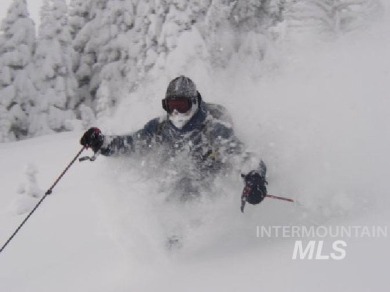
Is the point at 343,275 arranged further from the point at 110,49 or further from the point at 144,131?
the point at 110,49

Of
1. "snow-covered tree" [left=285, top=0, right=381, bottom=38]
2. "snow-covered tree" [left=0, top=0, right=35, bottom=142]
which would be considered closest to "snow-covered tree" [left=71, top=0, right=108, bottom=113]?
"snow-covered tree" [left=0, top=0, right=35, bottom=142]

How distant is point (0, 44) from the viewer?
2473 centimetres

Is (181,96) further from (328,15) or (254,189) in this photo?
(328,15)

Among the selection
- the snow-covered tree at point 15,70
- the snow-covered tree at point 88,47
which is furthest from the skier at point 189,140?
the snow-covered tree at point 15,70

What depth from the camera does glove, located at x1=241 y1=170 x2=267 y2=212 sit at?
182 inches

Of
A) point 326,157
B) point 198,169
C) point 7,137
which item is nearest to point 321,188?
point 326,157

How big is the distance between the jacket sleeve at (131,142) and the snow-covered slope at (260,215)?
0.55ft

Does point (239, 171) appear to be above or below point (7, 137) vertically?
below

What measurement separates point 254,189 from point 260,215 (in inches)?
35.0

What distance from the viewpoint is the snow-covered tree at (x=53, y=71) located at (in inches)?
977

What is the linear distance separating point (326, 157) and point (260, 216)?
3.57 ft

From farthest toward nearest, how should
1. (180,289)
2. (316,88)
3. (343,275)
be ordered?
(316,88) < (180,289) < (343,275)

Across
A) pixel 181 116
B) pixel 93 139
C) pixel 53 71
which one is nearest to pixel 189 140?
pixel 181 116

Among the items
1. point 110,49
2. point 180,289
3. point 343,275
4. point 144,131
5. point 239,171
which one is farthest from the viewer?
point 110,49
